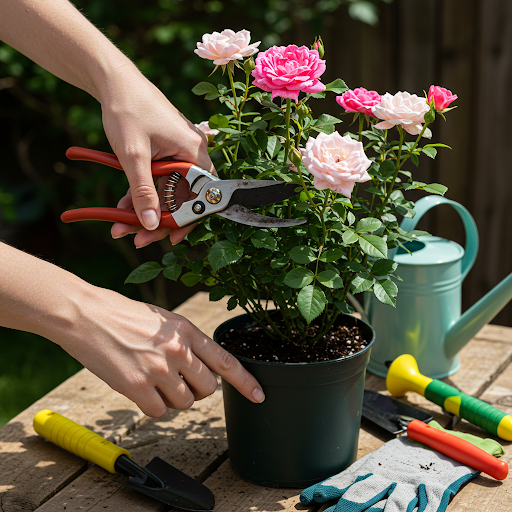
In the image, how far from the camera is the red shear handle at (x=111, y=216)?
0.89 metres

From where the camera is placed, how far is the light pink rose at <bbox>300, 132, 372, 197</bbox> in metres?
0.71

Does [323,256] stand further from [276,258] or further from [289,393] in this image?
[289,393]

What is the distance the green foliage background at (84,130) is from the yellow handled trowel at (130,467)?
4.14 ft

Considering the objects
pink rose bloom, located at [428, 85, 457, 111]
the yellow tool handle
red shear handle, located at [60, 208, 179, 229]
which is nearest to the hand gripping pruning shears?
red shear handle, located at [60, 208, 179, 229]

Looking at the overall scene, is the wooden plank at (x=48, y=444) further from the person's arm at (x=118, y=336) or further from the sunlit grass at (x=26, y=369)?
the sunlit grass at (x=26, y=369)

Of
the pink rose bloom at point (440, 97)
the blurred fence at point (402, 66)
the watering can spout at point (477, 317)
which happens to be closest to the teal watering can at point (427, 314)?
the watering can spout at point (477, 317)

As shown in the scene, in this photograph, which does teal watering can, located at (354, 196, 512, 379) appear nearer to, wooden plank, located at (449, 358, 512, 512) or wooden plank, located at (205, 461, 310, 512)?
wooden plank, located at (449, 358, 512, 512)

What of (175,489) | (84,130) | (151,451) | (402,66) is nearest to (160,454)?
(151,451)

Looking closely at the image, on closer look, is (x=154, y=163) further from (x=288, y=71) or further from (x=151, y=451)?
(x=151, y=451)

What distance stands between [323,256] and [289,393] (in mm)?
217

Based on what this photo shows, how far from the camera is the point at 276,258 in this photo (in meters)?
0.84

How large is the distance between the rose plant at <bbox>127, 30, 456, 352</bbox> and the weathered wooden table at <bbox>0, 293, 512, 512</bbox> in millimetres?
247

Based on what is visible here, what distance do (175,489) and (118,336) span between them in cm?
25

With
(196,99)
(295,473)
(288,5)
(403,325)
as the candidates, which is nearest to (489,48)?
(288,5)
